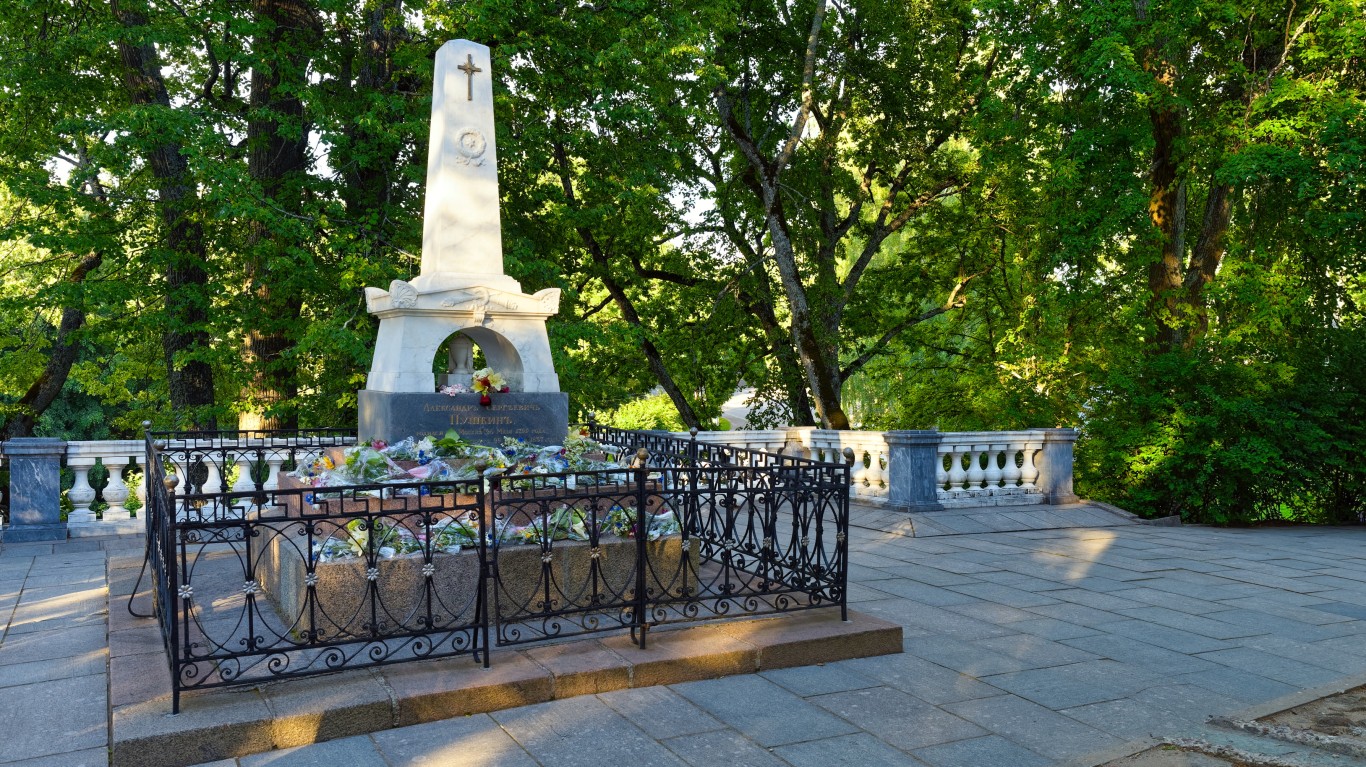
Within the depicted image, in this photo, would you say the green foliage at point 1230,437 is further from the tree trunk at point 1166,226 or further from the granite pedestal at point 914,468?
the granite pedestal at point 914,468

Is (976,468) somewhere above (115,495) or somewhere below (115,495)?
above

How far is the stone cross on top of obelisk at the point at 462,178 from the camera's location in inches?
341

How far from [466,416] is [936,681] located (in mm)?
4532

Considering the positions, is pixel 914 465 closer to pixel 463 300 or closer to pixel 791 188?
pixel 463 300

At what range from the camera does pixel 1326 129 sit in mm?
13156

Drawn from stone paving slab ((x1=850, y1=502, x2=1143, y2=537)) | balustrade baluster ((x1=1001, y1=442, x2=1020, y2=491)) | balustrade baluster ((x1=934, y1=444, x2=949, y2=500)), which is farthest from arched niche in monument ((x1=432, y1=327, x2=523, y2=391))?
balustrade baluster ((x1=1001, y1=442, x2=1020, y2=491))

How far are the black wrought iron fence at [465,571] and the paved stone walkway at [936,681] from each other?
0.63m

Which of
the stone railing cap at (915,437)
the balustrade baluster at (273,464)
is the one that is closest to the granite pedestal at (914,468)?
the stone railing cap at (915,437)

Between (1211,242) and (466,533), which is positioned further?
(1211,242)

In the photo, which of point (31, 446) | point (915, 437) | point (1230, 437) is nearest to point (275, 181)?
point (31, 446)

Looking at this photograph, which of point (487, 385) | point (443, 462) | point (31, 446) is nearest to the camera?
point (443, 462)

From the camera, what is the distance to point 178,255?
1498 centimetres

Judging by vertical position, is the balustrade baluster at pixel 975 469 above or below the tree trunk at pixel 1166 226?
below

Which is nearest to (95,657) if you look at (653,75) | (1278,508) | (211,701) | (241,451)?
(211,701)
